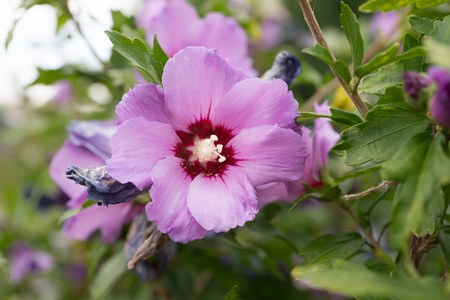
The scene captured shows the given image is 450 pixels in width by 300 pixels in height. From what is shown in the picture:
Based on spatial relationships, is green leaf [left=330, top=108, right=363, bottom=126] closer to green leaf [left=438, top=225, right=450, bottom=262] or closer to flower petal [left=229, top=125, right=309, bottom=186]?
flower petal [left=229, top=125, right=309, bottom=186]

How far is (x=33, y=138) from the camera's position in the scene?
4.71ft

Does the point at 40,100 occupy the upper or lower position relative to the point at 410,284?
lower

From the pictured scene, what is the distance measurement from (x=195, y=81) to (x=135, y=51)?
83 mm

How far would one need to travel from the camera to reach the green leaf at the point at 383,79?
0.46 metres

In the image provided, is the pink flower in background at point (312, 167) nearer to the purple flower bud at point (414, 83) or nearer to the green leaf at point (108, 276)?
the purple flower bud at point (414, 83)

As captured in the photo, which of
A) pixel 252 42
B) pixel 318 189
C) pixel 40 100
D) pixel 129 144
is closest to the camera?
pixel 129 144

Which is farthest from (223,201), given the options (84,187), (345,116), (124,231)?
(124,231)

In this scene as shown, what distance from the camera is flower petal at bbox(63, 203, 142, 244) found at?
627 millimetres

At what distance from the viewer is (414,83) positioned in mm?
366

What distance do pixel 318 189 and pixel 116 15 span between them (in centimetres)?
50

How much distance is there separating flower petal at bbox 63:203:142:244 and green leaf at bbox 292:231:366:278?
0.86 feet

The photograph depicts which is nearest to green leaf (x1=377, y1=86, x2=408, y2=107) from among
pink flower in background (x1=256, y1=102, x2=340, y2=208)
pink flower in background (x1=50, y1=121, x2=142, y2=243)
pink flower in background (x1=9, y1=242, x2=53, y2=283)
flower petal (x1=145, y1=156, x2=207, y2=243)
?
pink flower in background (x1=256, y1=102, x2=340, y2=208)

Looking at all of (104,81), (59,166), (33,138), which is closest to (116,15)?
(104,81)

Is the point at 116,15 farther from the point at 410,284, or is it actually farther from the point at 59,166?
the point at 410,284
